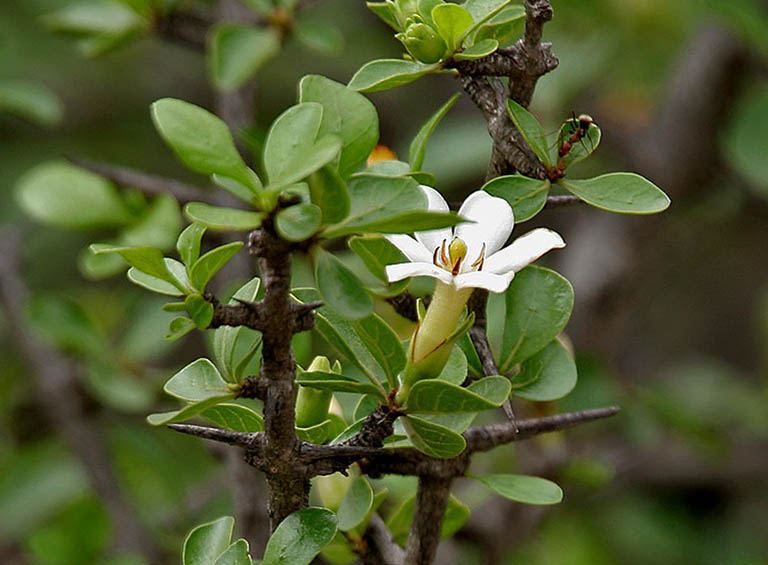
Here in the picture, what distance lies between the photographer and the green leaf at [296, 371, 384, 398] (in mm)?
410

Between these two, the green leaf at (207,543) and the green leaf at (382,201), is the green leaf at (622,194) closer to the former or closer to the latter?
the green leaf at (382,201)

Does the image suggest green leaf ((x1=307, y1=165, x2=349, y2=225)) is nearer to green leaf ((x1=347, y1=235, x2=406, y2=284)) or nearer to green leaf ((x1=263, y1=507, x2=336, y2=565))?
green leaf ((x1=347, y1=235, x2=406, y2=284))

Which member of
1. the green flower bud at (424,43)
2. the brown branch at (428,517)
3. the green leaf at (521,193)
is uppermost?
the green flower bud at (424,43)

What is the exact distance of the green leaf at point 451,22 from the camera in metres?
0.41

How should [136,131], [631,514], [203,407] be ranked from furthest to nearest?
[136,131] → [631,514] → [203,407]

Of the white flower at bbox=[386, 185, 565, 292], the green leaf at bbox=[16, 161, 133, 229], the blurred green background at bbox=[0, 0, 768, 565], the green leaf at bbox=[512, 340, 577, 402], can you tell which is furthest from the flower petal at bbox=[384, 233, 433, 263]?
the green leaf at bbox=[16, 161, 133, 229]

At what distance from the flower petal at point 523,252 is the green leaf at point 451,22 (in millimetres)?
92

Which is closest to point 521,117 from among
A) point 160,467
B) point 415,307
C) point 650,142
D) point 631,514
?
point 415,307

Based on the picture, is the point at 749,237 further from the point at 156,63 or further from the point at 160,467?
the point at 156,63

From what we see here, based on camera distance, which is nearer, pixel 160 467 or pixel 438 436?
pixel 438 436

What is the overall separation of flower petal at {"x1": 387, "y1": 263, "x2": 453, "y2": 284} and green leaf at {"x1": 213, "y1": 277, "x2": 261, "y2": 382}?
2.5 inches

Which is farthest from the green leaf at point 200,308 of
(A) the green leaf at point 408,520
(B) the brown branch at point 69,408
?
(B) the brown branch at point 69,408

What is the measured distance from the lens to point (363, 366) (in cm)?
42

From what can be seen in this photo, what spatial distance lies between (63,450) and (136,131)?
98cm
